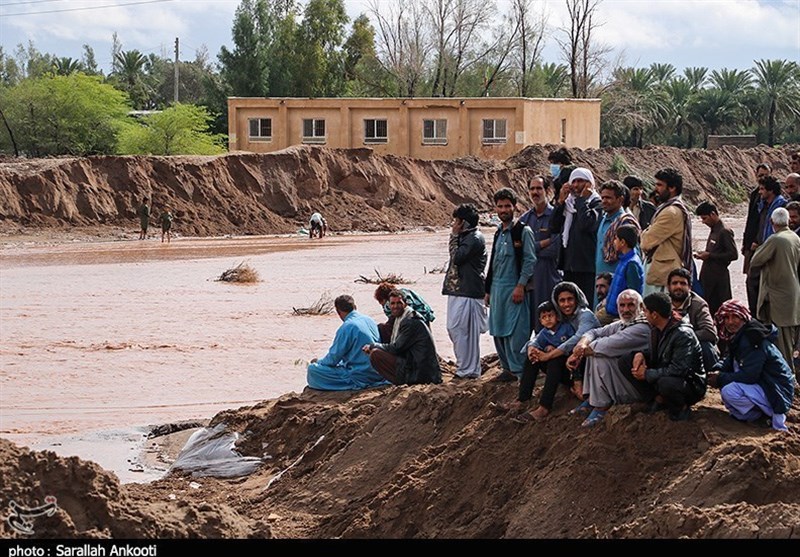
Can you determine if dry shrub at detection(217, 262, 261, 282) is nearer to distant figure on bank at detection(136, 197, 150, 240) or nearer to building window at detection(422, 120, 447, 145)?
distant figure on bank at detection(136, 197, 150, 240)

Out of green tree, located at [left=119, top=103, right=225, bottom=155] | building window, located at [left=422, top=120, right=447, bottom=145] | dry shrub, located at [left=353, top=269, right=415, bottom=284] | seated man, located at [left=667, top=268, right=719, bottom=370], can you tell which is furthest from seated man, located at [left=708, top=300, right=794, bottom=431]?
building window, located at [left=422, top=120, right=447, bottom=145]

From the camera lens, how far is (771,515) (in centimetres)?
575

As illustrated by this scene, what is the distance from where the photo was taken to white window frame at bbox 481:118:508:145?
4881 cm

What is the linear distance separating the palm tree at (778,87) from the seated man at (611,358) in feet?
196

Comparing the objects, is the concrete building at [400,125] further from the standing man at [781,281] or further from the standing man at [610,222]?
the standing man at [610,222]

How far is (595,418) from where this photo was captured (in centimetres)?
753

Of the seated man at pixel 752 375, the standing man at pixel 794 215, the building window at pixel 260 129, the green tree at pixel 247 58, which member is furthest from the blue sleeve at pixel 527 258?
the green tree at pixel 247 58

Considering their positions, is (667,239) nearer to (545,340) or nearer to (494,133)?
(545,340)

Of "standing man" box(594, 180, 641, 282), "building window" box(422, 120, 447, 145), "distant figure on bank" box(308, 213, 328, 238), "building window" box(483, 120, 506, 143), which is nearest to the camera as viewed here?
"standing man" box(594, 180, 641, 282)

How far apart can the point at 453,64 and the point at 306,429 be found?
2265 inches

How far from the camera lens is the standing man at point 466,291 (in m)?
10.3

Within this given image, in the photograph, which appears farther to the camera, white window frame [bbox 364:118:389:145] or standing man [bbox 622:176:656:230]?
white window frame [bbox 364:118:389:145]

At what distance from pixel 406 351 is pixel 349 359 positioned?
2.24ft

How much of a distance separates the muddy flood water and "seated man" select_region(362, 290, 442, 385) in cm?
216
